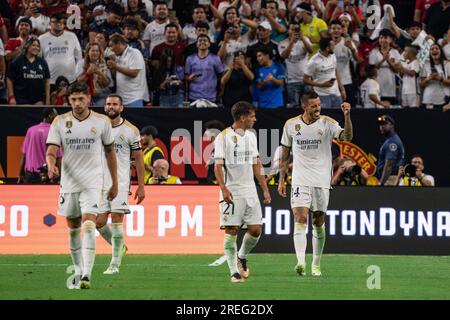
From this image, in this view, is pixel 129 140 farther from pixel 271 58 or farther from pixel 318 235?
pixel 271 58

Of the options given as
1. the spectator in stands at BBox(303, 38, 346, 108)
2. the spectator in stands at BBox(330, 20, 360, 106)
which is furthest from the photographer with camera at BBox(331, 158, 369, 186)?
the spectator in stands at BBox(330, 20, 360, 106)

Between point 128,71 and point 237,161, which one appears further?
point 128,71

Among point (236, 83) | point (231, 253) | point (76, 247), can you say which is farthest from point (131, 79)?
point (76, 247)

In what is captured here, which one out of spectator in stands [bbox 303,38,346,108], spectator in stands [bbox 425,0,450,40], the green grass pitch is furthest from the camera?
spectator in stands [bbox 425,0,450,40]

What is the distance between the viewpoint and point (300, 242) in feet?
54.6

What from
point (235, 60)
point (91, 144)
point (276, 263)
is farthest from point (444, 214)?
point (91, 144)

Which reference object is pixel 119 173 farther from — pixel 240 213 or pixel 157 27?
pixel 157 27

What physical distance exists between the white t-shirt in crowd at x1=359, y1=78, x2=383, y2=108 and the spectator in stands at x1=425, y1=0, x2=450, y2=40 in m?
2.14

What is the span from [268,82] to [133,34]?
9.44 ft

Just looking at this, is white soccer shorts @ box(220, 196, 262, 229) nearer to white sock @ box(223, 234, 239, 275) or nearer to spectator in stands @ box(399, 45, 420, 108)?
white sock @ box(223, 234, 239, 275)

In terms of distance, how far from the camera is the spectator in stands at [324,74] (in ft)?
77.4

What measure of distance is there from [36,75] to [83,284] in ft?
31.7

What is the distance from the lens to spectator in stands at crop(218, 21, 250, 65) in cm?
2408

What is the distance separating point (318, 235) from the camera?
1694 cm
